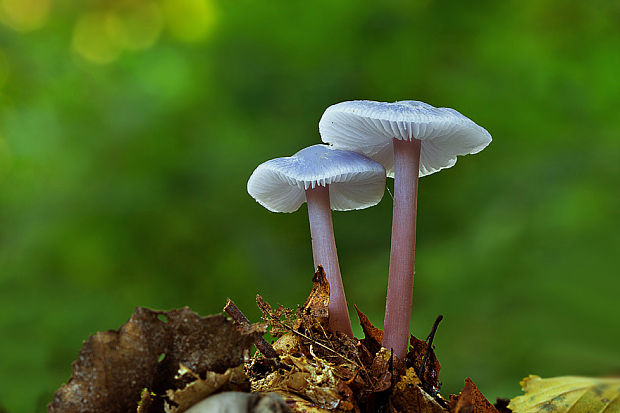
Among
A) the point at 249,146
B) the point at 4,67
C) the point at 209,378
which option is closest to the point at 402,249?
the point at 209,378

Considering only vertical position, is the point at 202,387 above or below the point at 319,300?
below

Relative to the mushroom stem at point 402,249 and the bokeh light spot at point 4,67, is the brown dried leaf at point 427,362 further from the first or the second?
the bokeh light spot at point 4,67

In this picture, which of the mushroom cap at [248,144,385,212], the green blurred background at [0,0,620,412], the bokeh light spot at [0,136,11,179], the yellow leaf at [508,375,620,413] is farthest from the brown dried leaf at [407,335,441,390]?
the bokeh light spot at [0,136,11,179]

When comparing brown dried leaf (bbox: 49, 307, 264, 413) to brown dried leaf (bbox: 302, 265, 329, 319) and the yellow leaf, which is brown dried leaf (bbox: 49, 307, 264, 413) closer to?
brown dried leaf (bbox: 302, 265, 329, 319)

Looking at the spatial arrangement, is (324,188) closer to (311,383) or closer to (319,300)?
(319,300)

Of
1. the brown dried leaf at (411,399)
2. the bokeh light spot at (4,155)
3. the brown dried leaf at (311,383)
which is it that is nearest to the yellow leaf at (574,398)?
the brown dried leaf at (411,399)

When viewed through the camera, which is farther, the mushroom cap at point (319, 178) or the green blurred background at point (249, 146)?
the green blurred background at point (249, 146)

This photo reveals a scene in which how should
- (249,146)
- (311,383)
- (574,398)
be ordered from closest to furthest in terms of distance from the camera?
(311,383) < (574,398) < (249,146)
